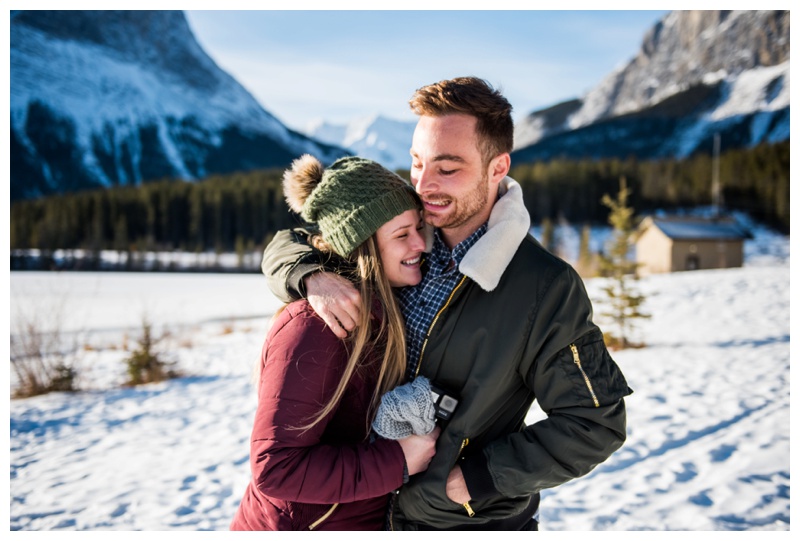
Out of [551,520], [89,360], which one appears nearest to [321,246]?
[551,520]

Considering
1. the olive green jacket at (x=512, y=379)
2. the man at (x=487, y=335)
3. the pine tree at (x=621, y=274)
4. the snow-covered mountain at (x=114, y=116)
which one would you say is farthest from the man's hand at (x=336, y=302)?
the snow-covered mountain at (x=114, y=116)

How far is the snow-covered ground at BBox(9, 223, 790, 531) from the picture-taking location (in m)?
4.50

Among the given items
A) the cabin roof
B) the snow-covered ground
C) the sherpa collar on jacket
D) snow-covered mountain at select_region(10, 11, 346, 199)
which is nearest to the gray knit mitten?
the sherpa collar on jacket

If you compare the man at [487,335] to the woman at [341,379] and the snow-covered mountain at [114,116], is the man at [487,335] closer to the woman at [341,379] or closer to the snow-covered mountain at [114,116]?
the woman at [341,379]

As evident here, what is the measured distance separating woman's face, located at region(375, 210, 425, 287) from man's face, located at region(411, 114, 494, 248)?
10 centimetres

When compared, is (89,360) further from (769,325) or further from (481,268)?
(769,325)

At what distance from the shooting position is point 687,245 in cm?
3158

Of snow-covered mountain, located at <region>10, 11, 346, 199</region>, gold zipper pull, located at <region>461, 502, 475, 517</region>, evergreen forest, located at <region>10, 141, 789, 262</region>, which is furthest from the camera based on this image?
snow-covered mountain, located at <region>10, 11, 346, 199</region>

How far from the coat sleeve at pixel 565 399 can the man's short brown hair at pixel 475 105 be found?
1.95ft

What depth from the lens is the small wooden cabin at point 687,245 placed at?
3142 centimetres

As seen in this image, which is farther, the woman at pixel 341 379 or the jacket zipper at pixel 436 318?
the jacket zipper at pixel 436 318

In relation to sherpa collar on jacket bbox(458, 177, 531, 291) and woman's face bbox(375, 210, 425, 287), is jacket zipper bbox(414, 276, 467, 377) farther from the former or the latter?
woman's face bbox(375, 210, 425, 287)

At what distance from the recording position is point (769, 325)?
11.7m

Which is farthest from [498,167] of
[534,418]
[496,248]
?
[534,418]
